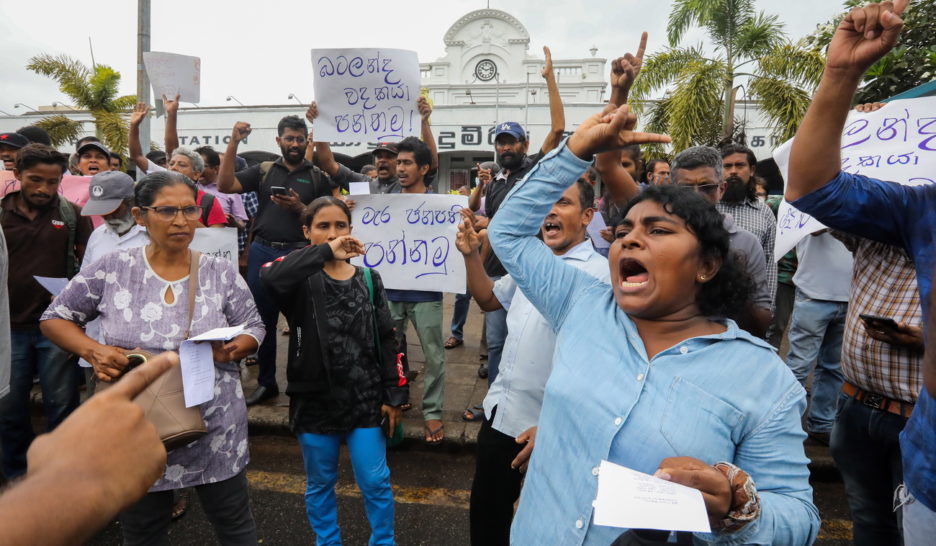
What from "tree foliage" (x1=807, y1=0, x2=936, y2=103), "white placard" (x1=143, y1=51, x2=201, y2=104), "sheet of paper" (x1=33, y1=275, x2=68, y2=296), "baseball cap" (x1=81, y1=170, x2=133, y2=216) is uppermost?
"tree foliage" (x1=807, y1=0, x2=936, y2=103)

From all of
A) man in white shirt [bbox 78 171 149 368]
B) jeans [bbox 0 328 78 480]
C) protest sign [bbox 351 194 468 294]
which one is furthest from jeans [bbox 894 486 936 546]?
jeans [bbox 0 328 78 480]

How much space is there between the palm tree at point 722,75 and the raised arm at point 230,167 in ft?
26.6

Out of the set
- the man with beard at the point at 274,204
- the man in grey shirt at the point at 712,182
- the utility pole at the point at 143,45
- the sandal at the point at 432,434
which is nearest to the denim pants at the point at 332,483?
the sandal at the point at 432,434

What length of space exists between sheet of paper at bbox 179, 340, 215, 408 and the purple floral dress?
10cm

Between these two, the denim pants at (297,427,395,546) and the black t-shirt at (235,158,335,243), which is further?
the black t-shirt at (235,158,335,243)

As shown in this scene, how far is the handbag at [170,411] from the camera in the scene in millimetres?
1906

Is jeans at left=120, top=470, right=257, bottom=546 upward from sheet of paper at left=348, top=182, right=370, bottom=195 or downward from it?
downward

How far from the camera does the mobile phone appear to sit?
1.76 metres

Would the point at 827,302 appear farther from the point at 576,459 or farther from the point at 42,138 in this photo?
the point at 42,138

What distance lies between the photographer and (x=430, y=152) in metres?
4.29

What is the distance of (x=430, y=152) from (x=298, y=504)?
273 cm

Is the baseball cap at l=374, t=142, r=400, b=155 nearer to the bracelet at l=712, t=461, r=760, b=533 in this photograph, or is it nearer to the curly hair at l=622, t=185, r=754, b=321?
the curly hair at l=622, t=185, r=754, b=321

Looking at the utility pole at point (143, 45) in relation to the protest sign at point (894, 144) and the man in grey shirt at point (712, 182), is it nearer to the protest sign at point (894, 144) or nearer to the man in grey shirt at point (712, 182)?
the man in grey shirt at point (712, 182)

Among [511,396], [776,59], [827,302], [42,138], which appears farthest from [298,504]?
[776,59]
